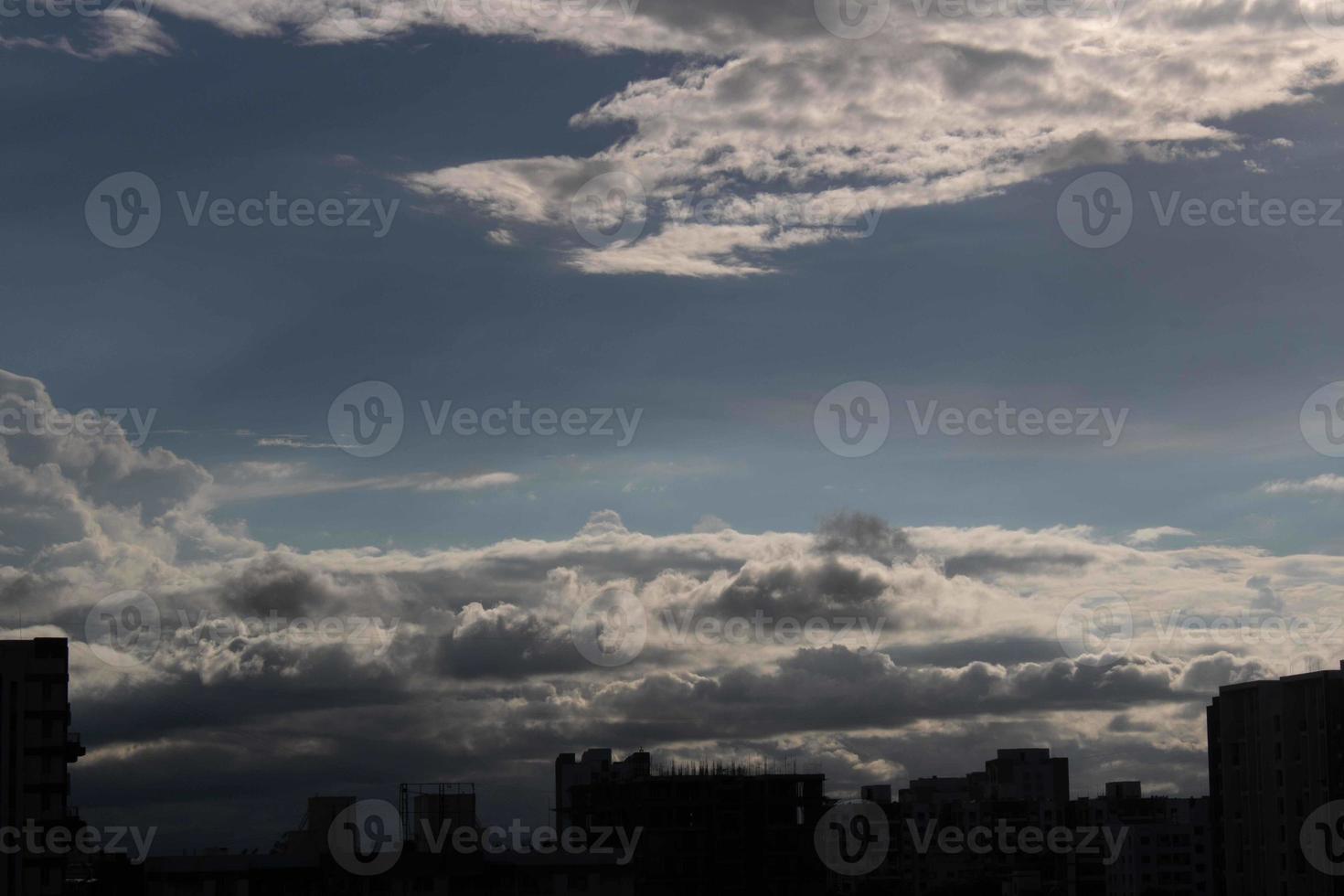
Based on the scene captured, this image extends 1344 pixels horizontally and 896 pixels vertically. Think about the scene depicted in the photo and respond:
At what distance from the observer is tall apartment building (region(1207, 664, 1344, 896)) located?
120m

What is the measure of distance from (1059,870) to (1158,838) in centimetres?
1612

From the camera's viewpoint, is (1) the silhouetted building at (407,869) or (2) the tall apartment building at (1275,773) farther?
(2) the tall apartment building at (1275,773)

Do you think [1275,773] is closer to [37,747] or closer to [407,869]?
[407,869]

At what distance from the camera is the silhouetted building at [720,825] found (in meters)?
132

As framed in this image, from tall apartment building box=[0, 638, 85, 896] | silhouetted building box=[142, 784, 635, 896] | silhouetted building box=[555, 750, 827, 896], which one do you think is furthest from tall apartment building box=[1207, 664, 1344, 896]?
tall apartment building box=[0, 638, 85, 896]

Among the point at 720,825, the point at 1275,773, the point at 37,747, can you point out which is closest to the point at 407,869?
the point at 37,747

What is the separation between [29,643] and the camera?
87188 mm

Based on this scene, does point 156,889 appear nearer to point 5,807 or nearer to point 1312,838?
point 5,807

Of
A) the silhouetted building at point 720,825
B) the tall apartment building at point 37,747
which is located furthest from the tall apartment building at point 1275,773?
the tall apartment building at point 37,747

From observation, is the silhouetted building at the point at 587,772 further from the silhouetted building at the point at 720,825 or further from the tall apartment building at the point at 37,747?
the tall apartment building at the point at 37,747

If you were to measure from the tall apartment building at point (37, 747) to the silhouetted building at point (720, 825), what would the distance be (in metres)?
53.9

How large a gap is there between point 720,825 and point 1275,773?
1764 inches

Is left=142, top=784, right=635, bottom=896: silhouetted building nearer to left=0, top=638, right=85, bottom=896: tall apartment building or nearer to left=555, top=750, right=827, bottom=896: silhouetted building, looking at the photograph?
left=0, top=638, right=85, bottom=896: tall apartment building

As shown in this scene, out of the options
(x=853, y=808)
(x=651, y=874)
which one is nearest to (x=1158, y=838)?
(x=853, y=808)
